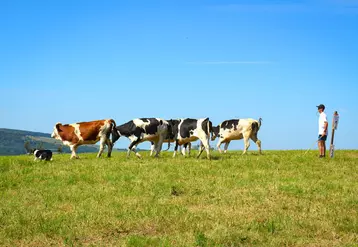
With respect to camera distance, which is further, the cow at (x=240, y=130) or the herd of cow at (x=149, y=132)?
the cow at (x=240, y=130)

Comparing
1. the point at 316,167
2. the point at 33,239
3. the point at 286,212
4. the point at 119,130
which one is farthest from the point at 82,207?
the point at 119,130

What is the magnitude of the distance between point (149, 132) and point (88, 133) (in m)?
3.71

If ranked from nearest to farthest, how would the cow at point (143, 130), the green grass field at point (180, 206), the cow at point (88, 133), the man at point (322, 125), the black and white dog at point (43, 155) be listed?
the green grass field at point (180, 206)
the man at point (322, 125)
the cow at point (143, 130)
the black and white dog at point (43, 155)
the cow at point (88, 133)

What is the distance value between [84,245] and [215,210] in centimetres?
364

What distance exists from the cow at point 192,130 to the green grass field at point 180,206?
5486mm

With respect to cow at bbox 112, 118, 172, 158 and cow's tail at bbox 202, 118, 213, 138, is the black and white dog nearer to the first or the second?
cow at bbox 112, 118, 172, 158

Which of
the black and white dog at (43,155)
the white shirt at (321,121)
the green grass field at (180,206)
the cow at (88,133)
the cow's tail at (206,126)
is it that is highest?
the white shirt at (321,121)

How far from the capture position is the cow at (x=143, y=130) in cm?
2664

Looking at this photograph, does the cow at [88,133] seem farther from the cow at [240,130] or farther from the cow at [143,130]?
the cow at [240,130]

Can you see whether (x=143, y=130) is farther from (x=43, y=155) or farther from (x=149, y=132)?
(x=43, y=155)

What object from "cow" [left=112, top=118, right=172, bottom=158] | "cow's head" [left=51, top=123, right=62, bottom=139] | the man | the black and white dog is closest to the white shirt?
the man

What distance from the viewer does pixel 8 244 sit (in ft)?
32.1

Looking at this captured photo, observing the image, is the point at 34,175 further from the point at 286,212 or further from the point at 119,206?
the point at 286,212

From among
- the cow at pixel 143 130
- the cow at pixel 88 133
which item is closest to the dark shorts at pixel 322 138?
the cow at pixel 143 130
